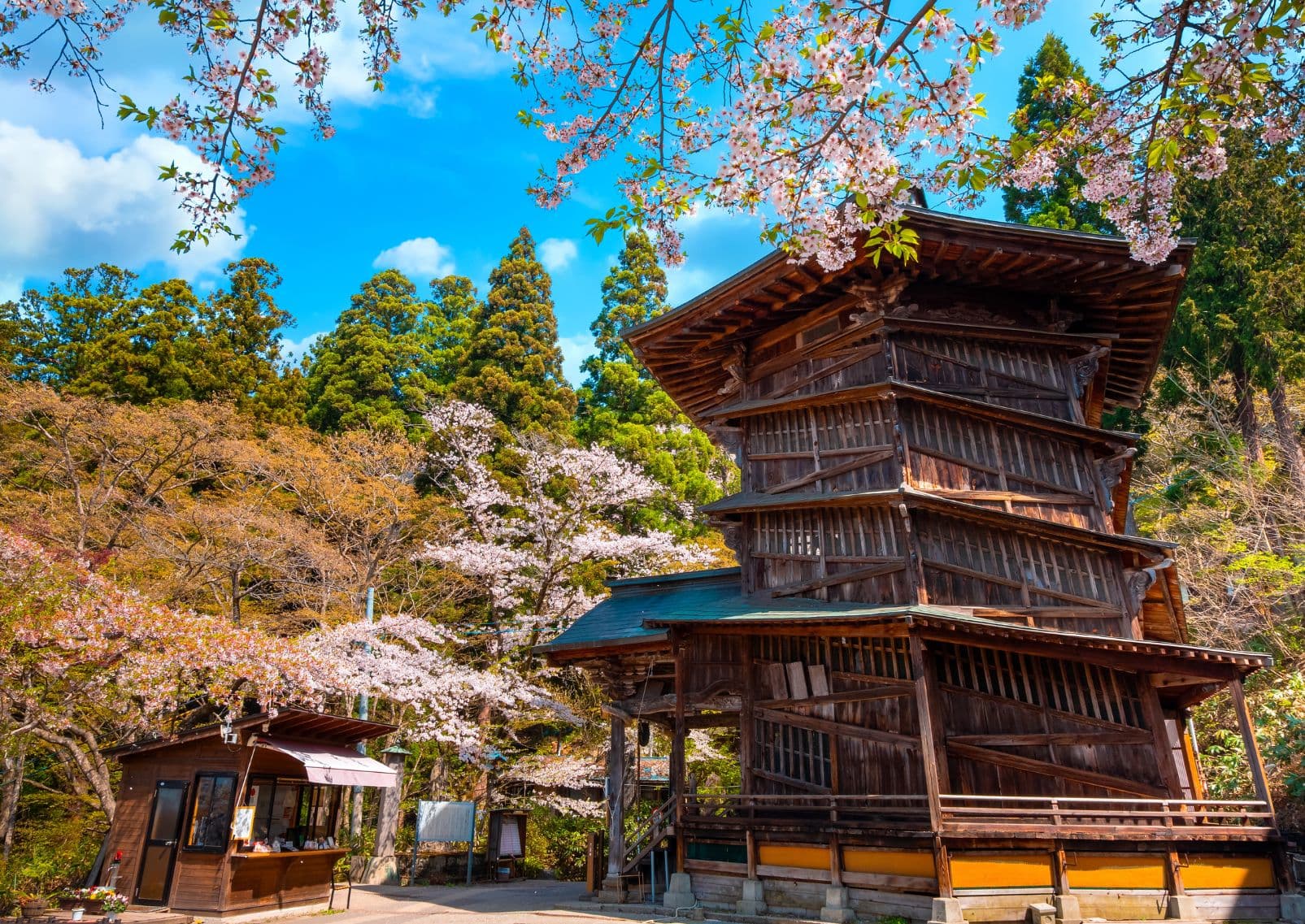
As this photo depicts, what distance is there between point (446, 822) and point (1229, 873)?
1392 centimetres

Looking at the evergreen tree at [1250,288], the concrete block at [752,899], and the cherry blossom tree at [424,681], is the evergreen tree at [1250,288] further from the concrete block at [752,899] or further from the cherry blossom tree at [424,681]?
the cherry blossom tree at [424,681]

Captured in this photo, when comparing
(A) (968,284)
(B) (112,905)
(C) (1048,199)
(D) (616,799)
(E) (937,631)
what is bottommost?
(B) (112,905)

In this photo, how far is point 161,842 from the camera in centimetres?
1166

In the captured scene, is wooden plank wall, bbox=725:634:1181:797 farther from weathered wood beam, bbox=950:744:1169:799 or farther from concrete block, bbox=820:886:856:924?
concrete block, bbox=820:886:856:924

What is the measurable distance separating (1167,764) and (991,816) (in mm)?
2593

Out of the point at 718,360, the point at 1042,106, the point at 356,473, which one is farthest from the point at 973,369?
the point at 1042,106

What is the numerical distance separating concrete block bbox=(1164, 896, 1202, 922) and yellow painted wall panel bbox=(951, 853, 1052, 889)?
1.44 m

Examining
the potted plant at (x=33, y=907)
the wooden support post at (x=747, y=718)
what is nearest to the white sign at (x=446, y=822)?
the potted plant at (x=33, y=907)

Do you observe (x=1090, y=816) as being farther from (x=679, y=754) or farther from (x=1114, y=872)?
(x=679, y=754)

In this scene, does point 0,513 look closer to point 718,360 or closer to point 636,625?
point 636,625

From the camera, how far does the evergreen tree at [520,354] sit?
29.5 metres

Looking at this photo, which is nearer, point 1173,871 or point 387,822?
point 1173,871

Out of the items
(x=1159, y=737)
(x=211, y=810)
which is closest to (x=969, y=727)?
(x=1159, y=737)

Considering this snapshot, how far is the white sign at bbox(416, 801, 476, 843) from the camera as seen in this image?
1655 cm
